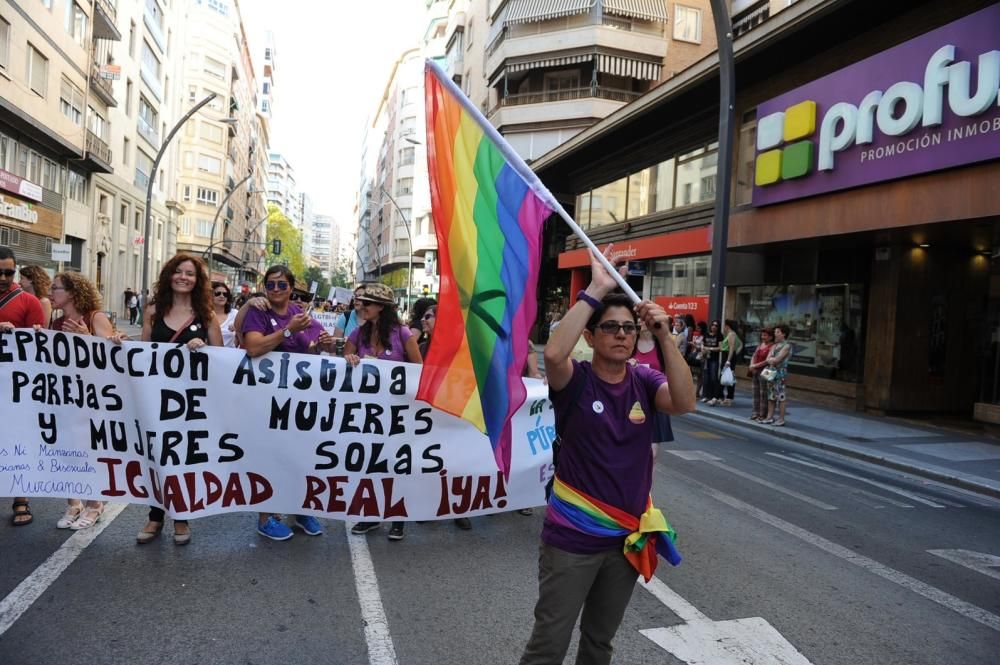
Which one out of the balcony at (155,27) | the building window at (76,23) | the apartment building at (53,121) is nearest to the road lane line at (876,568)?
the apartment building at (53,121)

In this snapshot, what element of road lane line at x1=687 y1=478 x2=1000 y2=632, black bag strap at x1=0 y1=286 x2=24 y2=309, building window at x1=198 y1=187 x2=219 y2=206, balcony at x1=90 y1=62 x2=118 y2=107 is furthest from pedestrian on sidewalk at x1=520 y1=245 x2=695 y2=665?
building window at x1=198 y1=187 x2=219 y2=206

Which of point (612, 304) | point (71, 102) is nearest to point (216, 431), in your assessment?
point (612, 304)

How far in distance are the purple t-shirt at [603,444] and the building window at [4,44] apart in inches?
1046

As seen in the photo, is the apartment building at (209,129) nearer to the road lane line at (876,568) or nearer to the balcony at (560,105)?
the balcony at (560,105)

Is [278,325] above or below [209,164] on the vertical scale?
below

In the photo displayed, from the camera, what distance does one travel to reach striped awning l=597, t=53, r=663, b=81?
107 ft

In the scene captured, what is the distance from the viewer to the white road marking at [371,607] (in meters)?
3.54

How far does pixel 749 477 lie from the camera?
846 cm

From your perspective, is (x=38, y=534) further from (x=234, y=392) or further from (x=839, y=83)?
(x=839, y=83)

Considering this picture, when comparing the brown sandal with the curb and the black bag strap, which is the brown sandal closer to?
the black bag strap

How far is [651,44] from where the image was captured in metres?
33.1

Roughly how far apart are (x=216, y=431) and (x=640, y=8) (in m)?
32.9

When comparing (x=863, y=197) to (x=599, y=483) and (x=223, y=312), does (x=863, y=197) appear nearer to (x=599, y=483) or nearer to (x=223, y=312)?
(x=223, y=312)

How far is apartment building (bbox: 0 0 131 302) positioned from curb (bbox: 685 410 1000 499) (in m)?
22.9
